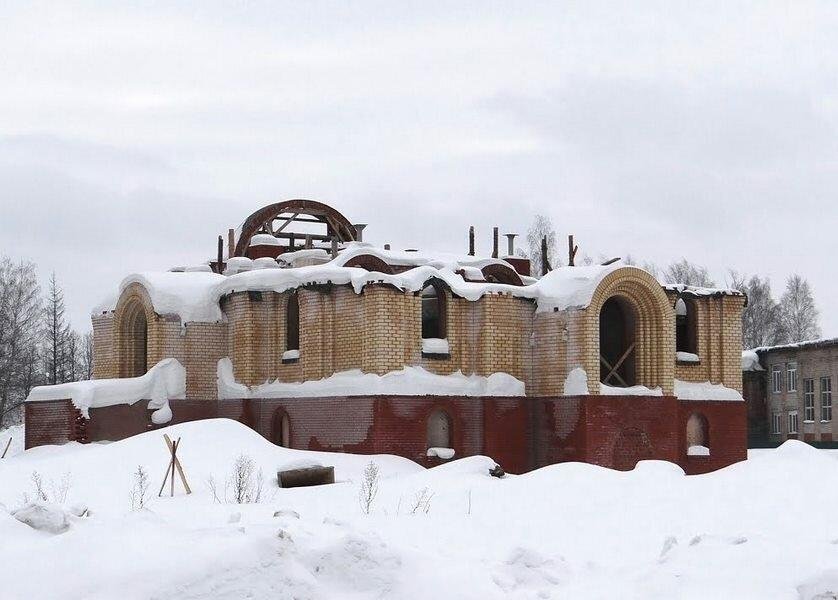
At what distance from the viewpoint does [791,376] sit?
126ft

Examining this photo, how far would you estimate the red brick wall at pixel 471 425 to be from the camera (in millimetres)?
22703

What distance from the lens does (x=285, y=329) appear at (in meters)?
24.9

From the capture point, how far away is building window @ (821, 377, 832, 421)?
122ft

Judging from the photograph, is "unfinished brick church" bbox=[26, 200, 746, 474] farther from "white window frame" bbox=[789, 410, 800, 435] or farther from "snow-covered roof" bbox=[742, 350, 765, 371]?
"snow-covered roof" bbox=[742, 350, 765, 371]

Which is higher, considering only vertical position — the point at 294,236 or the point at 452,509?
the point at 294,236

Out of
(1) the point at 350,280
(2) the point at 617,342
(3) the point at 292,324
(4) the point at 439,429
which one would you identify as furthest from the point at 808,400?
(1) the point at 350,280

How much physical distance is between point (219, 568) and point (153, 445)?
12.4 metres

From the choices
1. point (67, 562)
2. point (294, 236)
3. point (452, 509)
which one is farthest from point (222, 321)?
point (67, 562)

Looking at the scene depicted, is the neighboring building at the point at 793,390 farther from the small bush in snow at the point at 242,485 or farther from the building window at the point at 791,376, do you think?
the small bush in snow at the point at 242,485

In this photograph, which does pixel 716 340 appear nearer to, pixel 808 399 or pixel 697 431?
pixel 697 431

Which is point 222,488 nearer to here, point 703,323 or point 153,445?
point 153,445

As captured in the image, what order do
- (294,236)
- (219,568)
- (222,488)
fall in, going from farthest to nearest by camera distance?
(294,236) < (222,488) < (219,568)

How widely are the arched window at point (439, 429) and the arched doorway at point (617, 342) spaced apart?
3.57 metres

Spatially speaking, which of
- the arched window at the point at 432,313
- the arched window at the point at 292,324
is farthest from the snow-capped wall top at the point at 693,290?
the arched window at the point at 292,324
